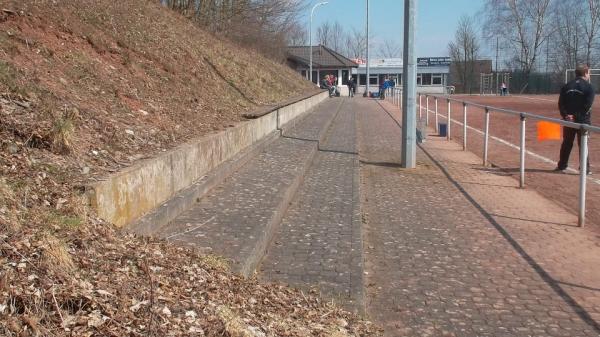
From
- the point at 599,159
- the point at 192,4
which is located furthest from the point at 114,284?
the point at 192,4

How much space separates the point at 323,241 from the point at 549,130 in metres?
4.95

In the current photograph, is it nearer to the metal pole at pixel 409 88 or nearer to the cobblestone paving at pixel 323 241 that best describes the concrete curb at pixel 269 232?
the cobblestone paving at pixel 323 241

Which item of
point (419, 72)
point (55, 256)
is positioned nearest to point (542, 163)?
point (55, 256)

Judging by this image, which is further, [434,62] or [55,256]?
[434,62]

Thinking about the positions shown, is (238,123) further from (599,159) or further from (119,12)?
(599,159)

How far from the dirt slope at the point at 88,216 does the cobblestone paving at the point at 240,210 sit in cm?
48

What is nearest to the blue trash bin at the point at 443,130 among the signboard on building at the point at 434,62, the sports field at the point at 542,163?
the sports field at the point at 542,163

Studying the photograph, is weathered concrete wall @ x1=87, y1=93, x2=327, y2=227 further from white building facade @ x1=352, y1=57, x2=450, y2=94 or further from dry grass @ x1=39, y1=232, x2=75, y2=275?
white building facade @ x1=352, y1=57, x2=450, y2=94

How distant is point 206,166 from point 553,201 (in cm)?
462

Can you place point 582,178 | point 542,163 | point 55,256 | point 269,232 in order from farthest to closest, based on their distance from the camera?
1. point 542,163
2. point 582,178
3. point 269,232
4. point 55,256

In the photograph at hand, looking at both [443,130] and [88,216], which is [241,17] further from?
[88,216]

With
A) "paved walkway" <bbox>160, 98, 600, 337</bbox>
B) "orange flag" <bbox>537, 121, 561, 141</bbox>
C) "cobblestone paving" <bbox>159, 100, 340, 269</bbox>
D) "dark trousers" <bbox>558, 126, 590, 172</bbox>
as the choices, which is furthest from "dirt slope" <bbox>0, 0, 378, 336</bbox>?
"dark trousers" <bbox>558, 126, 590, 172</bbox>

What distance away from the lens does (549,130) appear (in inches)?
371

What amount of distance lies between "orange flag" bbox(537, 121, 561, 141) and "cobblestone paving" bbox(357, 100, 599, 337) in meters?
1.75
